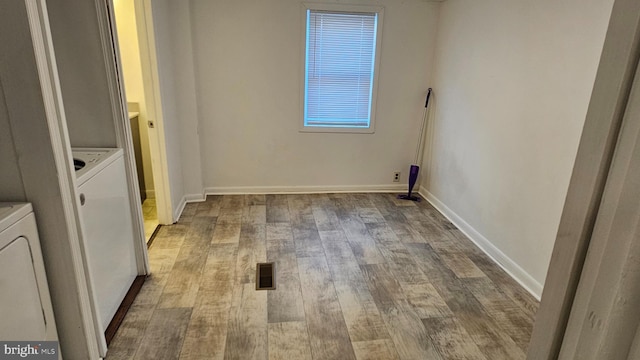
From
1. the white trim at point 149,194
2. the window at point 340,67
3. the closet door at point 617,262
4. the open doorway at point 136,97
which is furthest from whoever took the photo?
the white trim at point 149,194

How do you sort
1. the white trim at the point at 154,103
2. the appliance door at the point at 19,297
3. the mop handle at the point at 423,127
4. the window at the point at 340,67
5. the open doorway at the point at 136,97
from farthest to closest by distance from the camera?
1. the mop handle at the point at 423,127
2. the window at the point at 340,67
3. the open doorway at the point at 136,97
4. the white trim at the point at 154,103
5. the appliance door at the point at 19,297

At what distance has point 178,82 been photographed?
3410 millimetres

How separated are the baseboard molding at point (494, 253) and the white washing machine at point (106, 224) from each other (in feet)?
8.13

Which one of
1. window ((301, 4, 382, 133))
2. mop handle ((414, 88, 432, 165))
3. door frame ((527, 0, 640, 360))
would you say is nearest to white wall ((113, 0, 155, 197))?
window ((301, 4, 382, 133))

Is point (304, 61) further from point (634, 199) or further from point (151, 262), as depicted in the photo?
point (634, 199)

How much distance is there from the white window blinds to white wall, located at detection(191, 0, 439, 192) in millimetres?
135

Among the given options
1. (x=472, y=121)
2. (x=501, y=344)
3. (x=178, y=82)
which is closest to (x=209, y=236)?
(x=178, y=82)

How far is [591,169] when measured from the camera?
19.2 inches

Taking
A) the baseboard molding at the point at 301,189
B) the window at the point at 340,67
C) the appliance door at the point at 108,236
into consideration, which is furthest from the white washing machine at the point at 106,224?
the window at the point at 340,67

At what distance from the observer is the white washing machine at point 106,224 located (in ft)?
5.53

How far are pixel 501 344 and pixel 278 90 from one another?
2.98 meters

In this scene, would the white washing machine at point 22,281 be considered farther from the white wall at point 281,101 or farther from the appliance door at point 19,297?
the white wall at point 281,101

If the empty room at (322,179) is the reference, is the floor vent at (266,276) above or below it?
below
